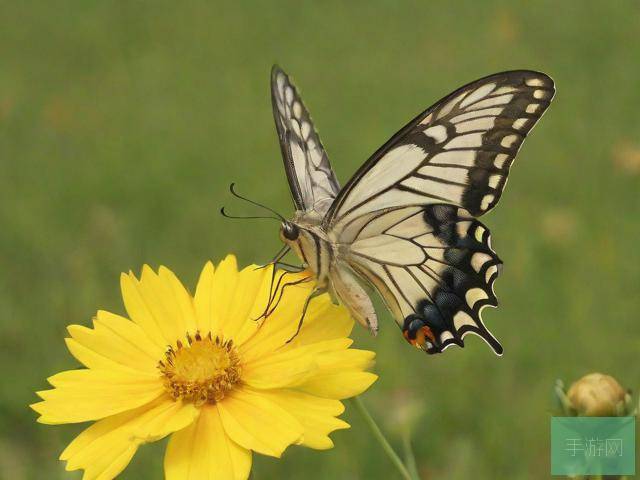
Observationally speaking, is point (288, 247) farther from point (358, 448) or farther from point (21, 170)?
point (21, 170)

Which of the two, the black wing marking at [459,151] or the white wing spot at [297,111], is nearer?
the black wing marking at [459,151]

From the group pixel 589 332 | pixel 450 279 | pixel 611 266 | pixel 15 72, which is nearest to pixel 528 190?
pixel 611 266

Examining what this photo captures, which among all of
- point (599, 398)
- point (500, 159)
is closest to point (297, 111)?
point (500, 159)

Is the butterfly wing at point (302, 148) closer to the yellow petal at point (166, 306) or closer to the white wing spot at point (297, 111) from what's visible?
the white wing spot at point (297, 111)

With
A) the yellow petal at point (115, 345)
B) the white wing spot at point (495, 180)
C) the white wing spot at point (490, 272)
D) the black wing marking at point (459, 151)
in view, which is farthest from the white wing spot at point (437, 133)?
the yellow petal at point (115, 345)

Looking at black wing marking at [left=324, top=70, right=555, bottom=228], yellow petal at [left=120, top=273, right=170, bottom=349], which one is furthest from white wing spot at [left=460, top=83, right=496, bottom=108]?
yellow petal at [left=120, top=273, right=170, bottom=349]
